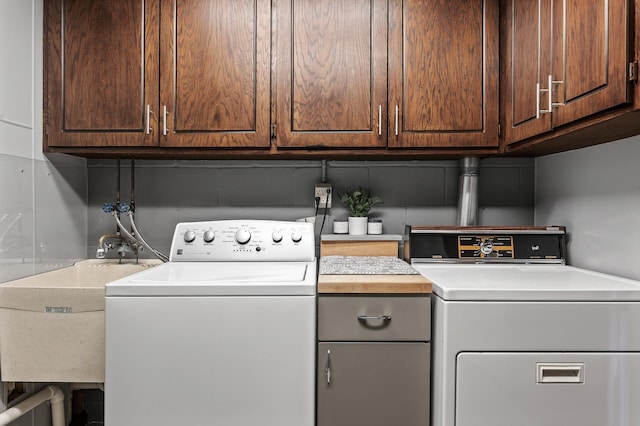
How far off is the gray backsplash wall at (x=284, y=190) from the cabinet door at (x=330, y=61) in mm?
404

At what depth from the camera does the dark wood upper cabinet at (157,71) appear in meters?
1.78

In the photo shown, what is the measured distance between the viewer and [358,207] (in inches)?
81.0

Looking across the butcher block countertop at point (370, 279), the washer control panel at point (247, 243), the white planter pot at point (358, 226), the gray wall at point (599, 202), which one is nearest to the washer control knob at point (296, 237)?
the washer control panel at point (247, 243)

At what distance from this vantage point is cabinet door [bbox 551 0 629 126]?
1109mm

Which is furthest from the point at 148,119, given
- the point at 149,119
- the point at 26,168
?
the point at 26,168

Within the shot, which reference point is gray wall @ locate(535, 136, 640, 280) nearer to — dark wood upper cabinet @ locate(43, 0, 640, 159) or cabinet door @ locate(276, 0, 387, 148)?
dark wood upper cabinet @ locate(43, 0, 640, 159)

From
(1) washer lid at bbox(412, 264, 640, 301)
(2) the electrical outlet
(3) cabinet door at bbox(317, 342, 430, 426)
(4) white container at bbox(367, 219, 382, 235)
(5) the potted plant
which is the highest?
(2) the electrical outlet

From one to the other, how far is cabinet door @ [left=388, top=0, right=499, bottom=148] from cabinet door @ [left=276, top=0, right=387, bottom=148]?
2.6 inches

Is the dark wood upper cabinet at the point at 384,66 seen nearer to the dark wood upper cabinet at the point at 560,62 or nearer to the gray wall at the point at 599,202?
the dark wood upper cabinet at the point at 560,62

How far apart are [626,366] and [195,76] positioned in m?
1.84

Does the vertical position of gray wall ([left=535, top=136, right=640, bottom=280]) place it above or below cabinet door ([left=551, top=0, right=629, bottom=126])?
below

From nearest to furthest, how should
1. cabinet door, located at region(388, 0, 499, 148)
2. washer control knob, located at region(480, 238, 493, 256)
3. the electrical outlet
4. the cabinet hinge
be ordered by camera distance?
the cabinet hinge, cabinet door, located at region(388, 0, 499, 148), washer control knob, located at region(480, 238, 493, 256), the electrical outlet

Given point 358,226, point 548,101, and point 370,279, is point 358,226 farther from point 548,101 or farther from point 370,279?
point 548,101

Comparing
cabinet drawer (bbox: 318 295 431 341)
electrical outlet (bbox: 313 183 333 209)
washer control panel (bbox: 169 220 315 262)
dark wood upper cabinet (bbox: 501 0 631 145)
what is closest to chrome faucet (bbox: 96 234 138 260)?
washer control panel (bbox: 169 220 315 262)
